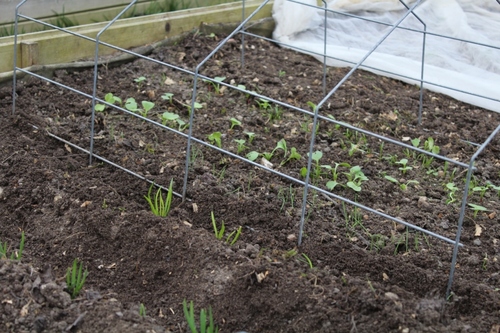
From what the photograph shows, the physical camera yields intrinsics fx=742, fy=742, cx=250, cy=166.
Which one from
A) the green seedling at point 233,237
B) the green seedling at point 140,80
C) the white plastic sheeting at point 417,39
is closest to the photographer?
the green seedling at point 233,237

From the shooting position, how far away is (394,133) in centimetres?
452

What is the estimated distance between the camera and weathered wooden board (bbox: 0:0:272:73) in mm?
4586

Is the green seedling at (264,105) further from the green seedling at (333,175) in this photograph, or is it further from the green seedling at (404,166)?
the green seedling at (404,166)

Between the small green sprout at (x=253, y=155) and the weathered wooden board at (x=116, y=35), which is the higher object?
the weathered wooden board at (x=116, y=35)

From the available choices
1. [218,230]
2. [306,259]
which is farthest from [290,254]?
[218,230]

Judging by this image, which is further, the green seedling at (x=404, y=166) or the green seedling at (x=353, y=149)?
the green seedling at (x=353, y=149)

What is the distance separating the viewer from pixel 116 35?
16.9 feet

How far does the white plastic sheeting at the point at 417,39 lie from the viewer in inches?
203

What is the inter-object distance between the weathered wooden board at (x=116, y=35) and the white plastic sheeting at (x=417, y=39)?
456 mm

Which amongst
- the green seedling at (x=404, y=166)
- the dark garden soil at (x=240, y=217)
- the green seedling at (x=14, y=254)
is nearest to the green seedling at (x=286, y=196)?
the dark garden soil at (x=240, y=217)

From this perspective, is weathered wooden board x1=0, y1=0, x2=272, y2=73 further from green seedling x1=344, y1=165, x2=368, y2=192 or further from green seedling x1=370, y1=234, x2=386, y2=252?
green seedling x1=370, y1=234, x2=386, y2=252

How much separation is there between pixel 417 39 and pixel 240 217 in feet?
9.14

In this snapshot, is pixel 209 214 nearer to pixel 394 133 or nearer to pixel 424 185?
pixel 424 185

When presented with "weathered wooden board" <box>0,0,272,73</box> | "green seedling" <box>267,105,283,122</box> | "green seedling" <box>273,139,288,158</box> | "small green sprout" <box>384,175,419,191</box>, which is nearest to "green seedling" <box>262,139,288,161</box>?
"green seedling" <box>273,139,288,158</box>
